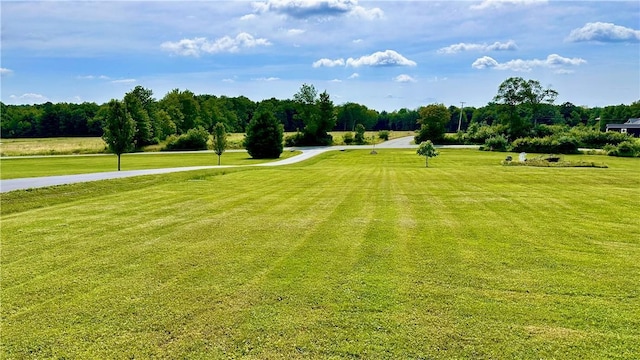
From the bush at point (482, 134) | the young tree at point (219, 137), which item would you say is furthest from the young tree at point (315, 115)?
the young tree at point (219, 137)

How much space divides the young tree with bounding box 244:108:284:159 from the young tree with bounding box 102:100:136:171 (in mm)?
19421

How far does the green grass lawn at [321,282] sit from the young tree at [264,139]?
1385 inches

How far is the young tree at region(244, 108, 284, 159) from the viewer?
46.6 m

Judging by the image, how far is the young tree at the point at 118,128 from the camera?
89.1ft

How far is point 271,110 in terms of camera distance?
10431cm

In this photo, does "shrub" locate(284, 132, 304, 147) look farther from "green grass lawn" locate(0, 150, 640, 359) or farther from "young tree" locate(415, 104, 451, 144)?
"green grass lawn" locate(0, 150, 640, 359)

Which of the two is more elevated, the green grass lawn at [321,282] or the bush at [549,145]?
the bush at [549,145]

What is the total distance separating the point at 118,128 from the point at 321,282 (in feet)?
88.6

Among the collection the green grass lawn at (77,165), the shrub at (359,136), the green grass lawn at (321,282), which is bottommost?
the green grass lawn at (77,165)

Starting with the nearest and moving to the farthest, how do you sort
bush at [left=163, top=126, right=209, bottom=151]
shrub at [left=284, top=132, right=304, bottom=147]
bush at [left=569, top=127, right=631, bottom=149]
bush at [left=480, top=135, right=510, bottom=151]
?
1. bush at [left=569, top=127, right=631, bottom=149]
2. bush at [left=480, top=135, right=510, bottom=151]
3. bush at [left=163, top=126, right=209, bottom=151]
4. shrub at [left=284, top=132, right=304, bottom=147]

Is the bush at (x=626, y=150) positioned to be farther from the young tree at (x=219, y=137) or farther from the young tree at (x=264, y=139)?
the young tree at (x=219, y=137)

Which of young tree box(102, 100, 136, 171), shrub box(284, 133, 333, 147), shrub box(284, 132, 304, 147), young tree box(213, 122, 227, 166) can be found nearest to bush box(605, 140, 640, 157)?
shrub box(284, 133, 333, 147)

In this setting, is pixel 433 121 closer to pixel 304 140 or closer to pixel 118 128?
pixel 304 140

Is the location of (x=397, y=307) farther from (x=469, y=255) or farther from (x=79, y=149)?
(x=79, y=149)
